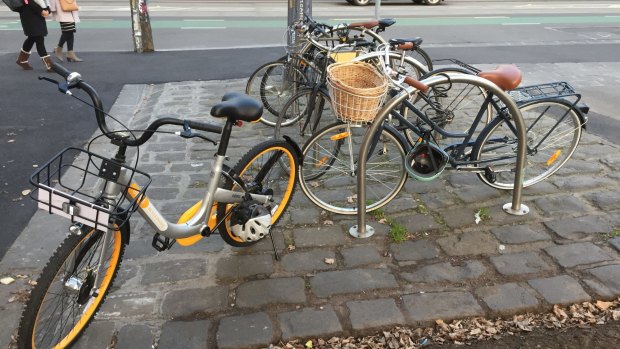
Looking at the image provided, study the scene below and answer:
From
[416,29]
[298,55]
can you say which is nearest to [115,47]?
[298,55]

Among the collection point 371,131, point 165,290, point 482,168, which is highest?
point 371,131

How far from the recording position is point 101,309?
9.45ft

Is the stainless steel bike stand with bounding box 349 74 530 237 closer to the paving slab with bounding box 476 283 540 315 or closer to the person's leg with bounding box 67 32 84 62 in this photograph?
the paving slab with bounding box 476 283 540 315

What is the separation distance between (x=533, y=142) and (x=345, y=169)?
1.71 m

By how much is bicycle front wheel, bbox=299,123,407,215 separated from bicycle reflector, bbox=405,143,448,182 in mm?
77

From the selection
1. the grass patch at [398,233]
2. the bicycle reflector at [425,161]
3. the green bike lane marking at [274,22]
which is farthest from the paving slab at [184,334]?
the green bike lane marking at [274,22]

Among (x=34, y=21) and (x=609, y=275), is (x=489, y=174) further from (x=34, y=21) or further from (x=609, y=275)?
(x=34, y=21)

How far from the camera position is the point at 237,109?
2.70m

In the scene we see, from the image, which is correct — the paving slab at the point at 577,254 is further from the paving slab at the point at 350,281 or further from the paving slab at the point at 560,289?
the paving slab at the point at 350,281

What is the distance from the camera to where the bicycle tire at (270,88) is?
588cm

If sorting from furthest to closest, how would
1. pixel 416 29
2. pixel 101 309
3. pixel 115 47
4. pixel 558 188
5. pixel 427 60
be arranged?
pixel 416 29 → pixel 115 47 → pixel 427 60 → pixel 558 188 → pixel 101 309

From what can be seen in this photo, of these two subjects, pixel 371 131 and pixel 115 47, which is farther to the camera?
pixel 115 47

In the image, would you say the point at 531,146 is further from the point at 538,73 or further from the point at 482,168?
the point at 538,73

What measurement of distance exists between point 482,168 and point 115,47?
875cm
